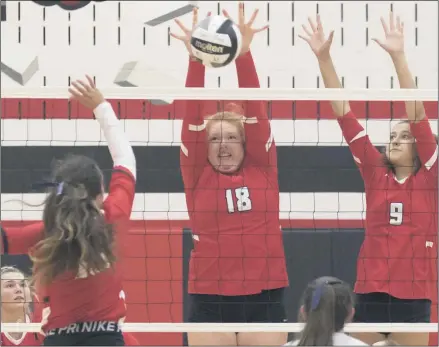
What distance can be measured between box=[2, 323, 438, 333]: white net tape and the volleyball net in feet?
4.50

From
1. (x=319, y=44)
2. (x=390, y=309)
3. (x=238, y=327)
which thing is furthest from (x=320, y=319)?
(x=319, y=44)

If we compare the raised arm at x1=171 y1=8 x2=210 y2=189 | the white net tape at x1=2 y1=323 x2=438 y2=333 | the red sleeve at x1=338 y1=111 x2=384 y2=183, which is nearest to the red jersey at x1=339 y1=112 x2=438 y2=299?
the red sleeve at x1=338 y1=111 x2=384 y2=183

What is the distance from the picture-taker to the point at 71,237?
349 cm

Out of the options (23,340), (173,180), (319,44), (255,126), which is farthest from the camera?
(173,180)

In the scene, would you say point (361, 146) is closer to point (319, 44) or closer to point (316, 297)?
point (319, 44)

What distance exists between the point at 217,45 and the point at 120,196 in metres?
1.21

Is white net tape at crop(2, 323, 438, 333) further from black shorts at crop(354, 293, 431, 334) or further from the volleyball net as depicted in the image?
the volleyball net

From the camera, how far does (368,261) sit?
4715mm

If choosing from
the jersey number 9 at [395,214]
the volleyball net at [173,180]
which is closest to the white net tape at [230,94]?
the jersey number 9 at [395,214]

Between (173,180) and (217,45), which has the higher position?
(217,45)

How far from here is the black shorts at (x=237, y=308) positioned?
15.1 feet

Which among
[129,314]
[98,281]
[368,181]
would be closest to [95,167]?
[98,281]

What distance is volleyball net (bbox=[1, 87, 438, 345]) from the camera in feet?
19.7

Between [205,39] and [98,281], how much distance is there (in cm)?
148
